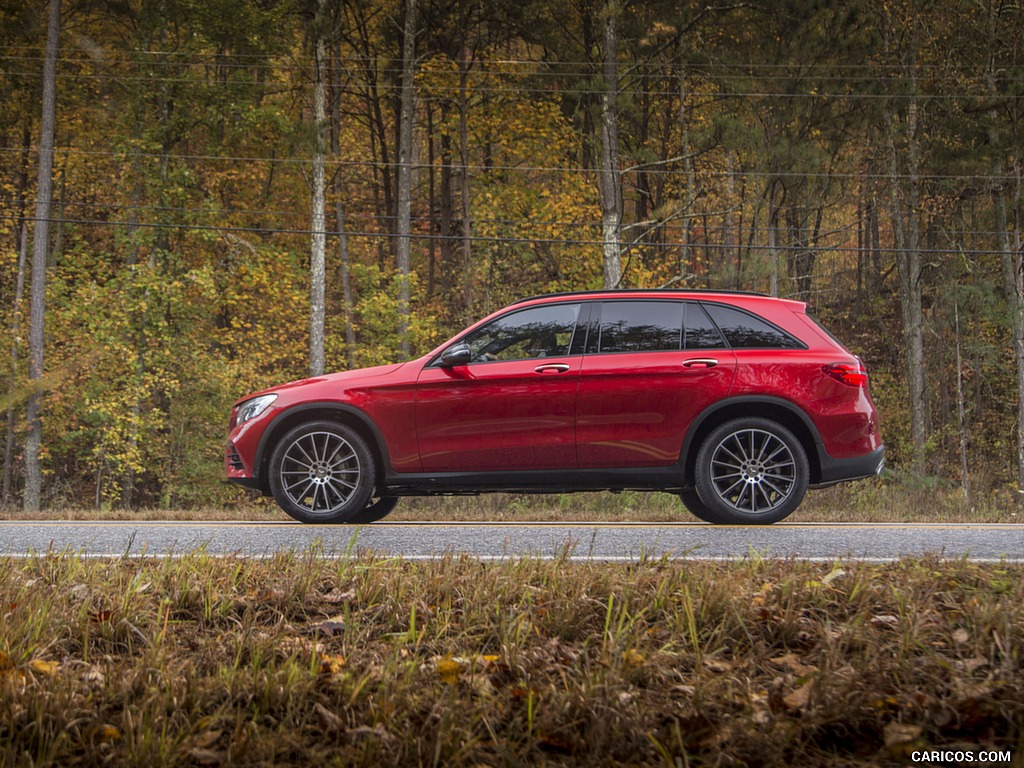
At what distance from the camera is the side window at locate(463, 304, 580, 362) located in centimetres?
851

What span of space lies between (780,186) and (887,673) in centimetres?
2434

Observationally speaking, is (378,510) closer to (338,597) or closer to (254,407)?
(254,407)

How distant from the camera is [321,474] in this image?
8672 mm

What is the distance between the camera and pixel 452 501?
16359mm

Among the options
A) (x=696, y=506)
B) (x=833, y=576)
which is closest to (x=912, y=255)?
(x=696, y=506)

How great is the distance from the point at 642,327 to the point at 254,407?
129 inches

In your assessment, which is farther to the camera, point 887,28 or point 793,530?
point 887,28

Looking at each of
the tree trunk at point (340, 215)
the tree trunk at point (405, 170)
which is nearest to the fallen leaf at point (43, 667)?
the tree trunk at point (405, 170)

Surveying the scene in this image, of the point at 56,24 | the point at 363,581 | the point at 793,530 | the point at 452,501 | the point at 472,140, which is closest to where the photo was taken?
the point at 363,581

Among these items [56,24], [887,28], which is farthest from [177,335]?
[887,28]

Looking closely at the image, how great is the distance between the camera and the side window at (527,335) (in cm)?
851

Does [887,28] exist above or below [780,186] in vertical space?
above

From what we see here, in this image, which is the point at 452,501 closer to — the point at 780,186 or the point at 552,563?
the point at 552,563

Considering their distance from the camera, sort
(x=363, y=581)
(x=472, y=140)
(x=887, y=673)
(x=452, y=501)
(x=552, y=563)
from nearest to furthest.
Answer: (x=887, y=673)
(x=363, y=581)
(x=552, y=563)
(x=452, y=501)
(x=472, y=140)
